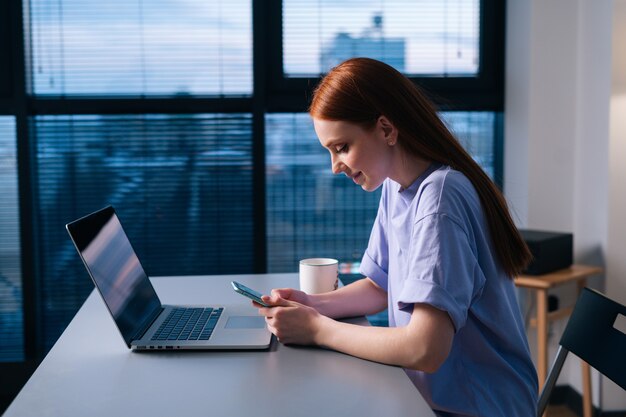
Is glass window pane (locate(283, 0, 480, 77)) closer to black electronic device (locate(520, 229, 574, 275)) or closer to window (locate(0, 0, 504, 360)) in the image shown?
window (locate(0, 0, 504, 360))

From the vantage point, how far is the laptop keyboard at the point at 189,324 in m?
1.39

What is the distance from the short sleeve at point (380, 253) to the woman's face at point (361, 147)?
0.64 feet

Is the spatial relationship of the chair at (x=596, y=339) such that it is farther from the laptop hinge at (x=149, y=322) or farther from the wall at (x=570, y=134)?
the wall at (x=570, y=134)

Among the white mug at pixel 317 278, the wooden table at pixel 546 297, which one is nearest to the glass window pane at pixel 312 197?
the wooden table at pixel 546 297

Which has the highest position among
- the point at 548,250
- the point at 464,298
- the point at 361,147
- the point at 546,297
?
the point at 361,147

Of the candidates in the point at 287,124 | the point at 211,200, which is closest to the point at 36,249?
the point at 211,200

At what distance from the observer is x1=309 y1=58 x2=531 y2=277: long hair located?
1.35 metres

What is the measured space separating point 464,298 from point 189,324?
0.56 m

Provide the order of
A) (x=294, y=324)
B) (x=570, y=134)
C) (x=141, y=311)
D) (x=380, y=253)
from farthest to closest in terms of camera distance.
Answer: (x=570, y=134) < (x=380, y=253) < (x=141, y=311) < (x=294, y=324)

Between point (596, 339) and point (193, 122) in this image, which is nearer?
point (596, 339)

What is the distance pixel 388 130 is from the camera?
1.38 m

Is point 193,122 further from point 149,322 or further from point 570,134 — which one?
point 149,322

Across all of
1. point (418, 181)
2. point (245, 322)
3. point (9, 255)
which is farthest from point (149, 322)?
point (9, 255)

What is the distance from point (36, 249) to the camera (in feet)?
10.0
